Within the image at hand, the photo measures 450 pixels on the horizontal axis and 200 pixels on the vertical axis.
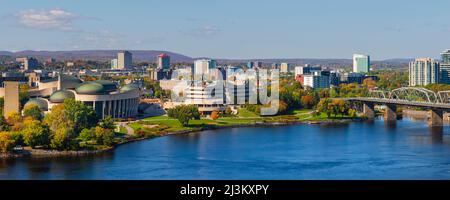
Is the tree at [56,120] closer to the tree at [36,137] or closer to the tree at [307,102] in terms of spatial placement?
the tree at [36,137]

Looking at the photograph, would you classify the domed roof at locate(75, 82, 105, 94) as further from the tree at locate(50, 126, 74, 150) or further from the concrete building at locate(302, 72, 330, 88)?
the concrete building at locate(302, 72, 330, 88)

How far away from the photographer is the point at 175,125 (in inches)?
478

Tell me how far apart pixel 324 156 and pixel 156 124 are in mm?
4919

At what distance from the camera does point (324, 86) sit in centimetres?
2450

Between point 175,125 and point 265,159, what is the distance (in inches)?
185

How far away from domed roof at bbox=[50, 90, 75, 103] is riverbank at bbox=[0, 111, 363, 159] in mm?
1541

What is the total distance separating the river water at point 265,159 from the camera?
6457mm

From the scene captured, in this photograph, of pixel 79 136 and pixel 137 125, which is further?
pixel 137 125

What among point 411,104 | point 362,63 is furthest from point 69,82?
point 362,63

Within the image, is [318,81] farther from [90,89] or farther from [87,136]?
[87,136]

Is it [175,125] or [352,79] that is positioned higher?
[352,79]
